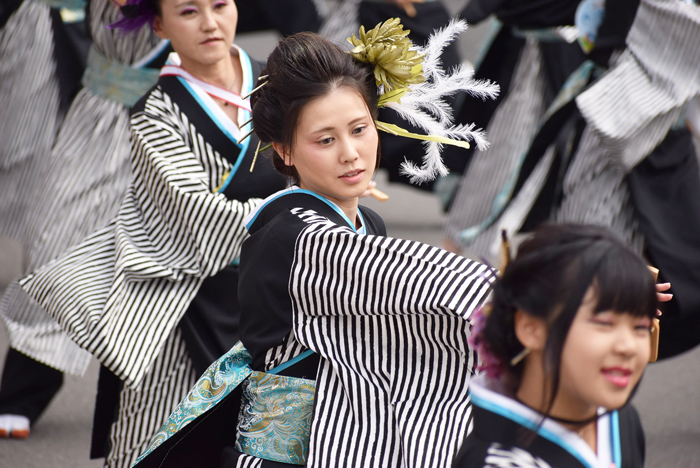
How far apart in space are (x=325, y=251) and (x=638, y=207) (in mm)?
1791

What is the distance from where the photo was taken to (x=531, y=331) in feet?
3.90

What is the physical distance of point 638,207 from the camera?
3109 mm

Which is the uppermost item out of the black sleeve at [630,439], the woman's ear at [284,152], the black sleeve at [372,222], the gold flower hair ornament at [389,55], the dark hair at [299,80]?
the gold flower hair ornament at [389,55]

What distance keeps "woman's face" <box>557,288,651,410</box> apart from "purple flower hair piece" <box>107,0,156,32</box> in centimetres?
176

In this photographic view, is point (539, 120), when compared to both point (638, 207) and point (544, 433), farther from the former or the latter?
point (544, 433)

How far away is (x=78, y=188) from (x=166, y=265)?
827 millimetres

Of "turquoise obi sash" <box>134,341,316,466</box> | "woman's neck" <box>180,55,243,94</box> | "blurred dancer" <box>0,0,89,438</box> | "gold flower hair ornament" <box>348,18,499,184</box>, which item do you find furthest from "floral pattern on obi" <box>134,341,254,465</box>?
"blurred dancer" <box>0,0,89,438</box>

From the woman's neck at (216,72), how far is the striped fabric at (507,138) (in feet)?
5.97

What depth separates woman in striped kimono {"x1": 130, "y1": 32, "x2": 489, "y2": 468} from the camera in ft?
5.16

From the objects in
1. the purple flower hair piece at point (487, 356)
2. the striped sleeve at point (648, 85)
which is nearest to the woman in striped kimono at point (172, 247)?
the purple flower hair piece at point (487, 356)

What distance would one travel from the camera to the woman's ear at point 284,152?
72.9 inches

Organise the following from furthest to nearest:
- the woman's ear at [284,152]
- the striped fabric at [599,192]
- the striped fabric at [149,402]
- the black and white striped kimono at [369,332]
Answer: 1. the striped fabric at [599,192]
2. the striped fabric at [149,402]
3. the woman's ear at [284,152]
4. the black and white striped kimono at [369,332]

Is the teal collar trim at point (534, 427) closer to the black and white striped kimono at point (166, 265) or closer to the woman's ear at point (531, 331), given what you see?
the woman's ear at point (531, 331)

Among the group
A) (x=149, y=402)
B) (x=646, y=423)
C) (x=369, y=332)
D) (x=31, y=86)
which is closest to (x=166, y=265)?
(x=149, y=402)
